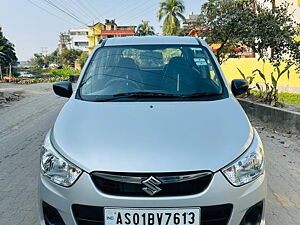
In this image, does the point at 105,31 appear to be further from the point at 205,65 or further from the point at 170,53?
the point at 205,65

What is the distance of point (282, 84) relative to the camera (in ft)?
40.8

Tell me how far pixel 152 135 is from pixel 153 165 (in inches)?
12.0

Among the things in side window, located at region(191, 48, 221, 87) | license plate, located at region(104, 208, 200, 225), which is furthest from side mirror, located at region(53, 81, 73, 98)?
license plate, located at region(104, 208, 200, 225)

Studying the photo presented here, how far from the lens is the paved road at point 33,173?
2.97 m

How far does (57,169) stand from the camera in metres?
2.02

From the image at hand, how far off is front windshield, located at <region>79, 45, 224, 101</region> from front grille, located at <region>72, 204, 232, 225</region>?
3.87ft

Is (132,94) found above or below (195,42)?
below

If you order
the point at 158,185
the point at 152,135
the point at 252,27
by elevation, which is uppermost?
the point at 252,27

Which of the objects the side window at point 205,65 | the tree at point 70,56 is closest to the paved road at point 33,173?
the side window at point 205,65

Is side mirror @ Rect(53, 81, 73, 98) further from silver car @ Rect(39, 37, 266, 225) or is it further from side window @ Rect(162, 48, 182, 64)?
side window @ Rect(162, 48, 182, 64)

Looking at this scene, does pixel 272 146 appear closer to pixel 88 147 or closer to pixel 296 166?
pixel 296 166

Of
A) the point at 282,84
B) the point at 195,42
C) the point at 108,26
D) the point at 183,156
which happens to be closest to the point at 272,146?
the point at 195,42

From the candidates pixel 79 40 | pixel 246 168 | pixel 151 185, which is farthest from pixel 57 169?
pixel 79 40

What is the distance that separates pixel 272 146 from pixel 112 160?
4041 mm
